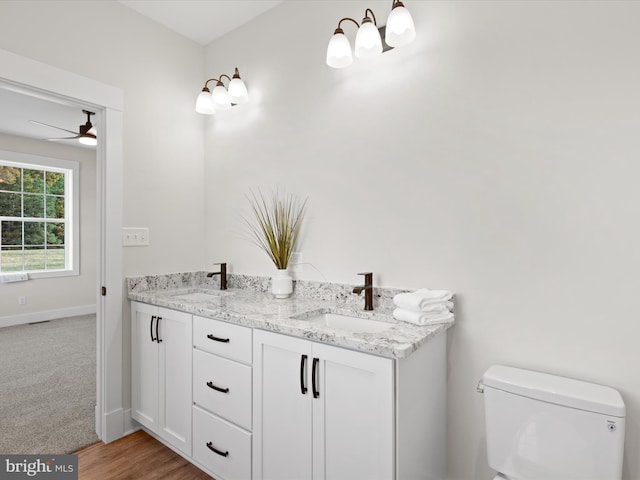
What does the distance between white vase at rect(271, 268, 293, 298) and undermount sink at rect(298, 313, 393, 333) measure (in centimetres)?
34

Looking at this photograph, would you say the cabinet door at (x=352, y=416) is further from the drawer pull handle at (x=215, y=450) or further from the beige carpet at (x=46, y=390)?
the beige carpet at (x=46, y=390)

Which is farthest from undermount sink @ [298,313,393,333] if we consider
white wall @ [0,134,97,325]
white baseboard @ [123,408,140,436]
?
white wall @ [0,134,97,325]

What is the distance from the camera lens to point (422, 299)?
1509 millimetres

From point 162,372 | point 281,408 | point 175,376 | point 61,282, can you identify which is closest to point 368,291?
point 281,408

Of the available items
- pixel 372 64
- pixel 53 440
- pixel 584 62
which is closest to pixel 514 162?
pixel 584 62

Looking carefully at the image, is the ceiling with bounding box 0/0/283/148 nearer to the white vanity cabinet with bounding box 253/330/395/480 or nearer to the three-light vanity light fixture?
the three-light vanity light fixture

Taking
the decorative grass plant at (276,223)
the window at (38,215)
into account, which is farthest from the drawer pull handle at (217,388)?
the window at (38,215)

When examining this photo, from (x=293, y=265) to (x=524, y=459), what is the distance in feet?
4.71

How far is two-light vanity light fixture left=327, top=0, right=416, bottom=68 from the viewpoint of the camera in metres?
1.62

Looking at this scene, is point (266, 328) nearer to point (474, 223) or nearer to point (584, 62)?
point (474, 223)

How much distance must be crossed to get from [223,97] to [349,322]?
1.68 metres

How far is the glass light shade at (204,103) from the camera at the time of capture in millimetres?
2447

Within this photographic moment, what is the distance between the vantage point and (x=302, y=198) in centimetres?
218

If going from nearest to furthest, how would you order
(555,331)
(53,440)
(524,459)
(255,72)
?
(524,459) → (555,331) → (53,440) → (255,72)
